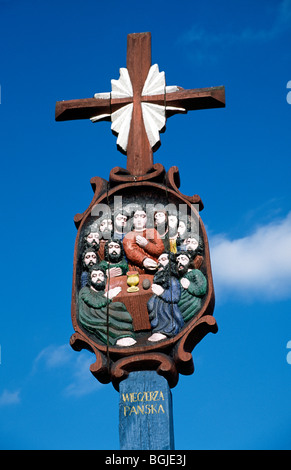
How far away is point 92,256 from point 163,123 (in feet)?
6.15

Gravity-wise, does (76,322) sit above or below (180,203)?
below

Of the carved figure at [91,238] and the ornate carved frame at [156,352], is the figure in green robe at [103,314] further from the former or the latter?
the carved figure at [91,238]

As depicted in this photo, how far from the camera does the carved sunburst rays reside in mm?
9469

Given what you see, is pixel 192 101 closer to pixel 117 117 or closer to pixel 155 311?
pixel 117 117

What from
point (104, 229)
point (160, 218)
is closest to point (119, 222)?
point (104, 229)

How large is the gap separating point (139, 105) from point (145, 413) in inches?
147

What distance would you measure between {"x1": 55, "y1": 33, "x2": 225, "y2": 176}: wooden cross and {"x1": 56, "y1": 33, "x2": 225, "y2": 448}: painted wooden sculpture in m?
0.01

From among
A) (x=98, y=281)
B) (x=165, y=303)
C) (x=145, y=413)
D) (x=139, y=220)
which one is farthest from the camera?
(x=139, y=220)

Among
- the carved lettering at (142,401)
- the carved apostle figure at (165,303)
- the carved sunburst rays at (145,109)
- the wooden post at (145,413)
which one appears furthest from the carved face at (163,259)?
the carved sunburst rays at (145,109)

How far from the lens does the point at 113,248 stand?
28.0 feet

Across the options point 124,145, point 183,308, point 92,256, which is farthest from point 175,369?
point 124,145

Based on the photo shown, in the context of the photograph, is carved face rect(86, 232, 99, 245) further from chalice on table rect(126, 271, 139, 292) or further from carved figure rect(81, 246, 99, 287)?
chalice on table rect(126, 271, 139, 292)

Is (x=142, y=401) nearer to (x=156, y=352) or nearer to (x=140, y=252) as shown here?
(x=156, y=352)
